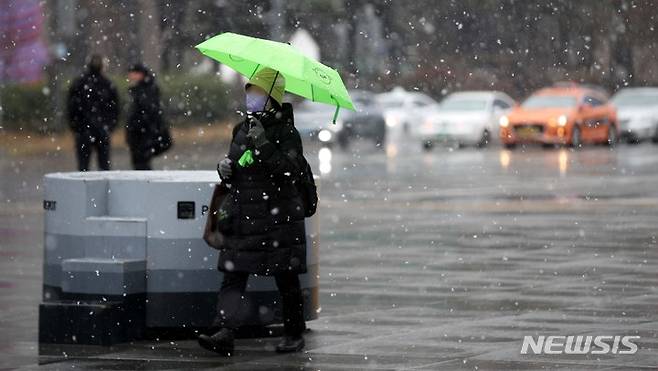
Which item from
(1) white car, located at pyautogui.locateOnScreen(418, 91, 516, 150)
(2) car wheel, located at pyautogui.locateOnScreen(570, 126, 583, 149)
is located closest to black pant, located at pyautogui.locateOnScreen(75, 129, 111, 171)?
(1) white car, located at pyautogui.locateOnScreen(418, 91, 516, 150)

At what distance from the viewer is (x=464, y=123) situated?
43.2 m

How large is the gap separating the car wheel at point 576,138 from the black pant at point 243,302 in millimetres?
32431

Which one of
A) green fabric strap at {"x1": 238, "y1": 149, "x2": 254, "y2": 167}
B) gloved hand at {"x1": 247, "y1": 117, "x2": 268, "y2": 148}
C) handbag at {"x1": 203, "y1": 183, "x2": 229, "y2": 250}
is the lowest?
handbag at {"x1": 203, "y1": 183, "x2": 229, "y2": 250}

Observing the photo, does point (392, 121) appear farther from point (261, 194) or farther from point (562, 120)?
point (261, 194)

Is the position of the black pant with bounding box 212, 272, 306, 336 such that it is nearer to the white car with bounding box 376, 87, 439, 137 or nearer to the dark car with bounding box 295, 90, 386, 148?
the dark car with bounding box 295, 90, 386, 148

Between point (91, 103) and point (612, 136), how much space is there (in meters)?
24.1

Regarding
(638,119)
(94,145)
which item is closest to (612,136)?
(638,119)

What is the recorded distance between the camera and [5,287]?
13.4 meters

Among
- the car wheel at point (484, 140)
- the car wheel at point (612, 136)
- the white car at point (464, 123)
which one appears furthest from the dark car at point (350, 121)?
the car wheel at point (612, 136)

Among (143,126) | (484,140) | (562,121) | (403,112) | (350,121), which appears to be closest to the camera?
(143,126)

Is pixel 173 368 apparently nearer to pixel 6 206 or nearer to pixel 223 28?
pixel 6 206

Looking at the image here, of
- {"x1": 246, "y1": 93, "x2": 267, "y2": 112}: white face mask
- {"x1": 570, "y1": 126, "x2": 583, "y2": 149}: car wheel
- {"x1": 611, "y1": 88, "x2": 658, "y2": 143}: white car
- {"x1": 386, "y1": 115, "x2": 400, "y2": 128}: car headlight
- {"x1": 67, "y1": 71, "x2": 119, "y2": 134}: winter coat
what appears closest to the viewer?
{"x1": 246, "y1": 93, "x2": 267, "y2": 112}: white face mask

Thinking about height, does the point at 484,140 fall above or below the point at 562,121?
below

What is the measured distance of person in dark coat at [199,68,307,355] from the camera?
986cm
